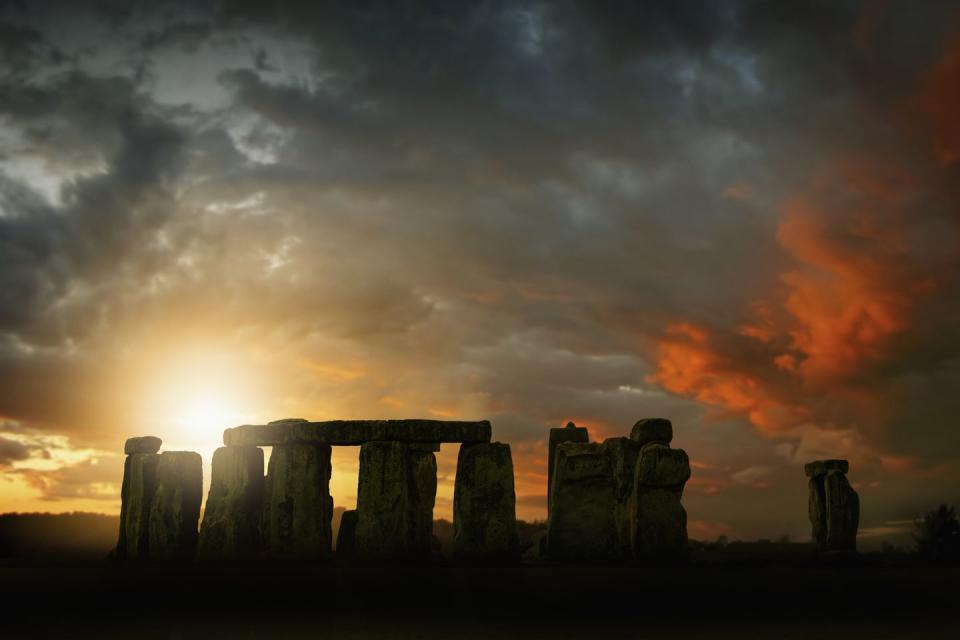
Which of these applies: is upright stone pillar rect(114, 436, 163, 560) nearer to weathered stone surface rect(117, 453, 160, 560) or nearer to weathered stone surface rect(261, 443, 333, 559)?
weathered stone surface rect(117, 453, 160, 560)

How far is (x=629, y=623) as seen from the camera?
937 cm

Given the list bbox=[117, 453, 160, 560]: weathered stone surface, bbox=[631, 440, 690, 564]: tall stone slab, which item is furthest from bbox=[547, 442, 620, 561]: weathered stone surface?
bbox=[117, 453, 160, 560]: weathered stone surface

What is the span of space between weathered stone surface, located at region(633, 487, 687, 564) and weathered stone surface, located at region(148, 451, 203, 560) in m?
8.26

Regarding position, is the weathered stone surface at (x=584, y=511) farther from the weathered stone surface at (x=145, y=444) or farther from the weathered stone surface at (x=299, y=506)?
the weathered stone surface at (x=145, y=444)

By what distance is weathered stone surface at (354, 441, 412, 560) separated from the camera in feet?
49.4

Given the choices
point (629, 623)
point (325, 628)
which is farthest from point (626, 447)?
point (325, 628)

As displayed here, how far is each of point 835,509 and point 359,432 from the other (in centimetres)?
1107

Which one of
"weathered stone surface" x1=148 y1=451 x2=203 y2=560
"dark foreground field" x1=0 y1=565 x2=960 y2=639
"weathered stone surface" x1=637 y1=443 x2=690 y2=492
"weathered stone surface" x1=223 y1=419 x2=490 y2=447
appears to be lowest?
"dark foreground field" x1=0 y1=565 x2=960 y2=639

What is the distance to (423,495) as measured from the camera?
1530 cm

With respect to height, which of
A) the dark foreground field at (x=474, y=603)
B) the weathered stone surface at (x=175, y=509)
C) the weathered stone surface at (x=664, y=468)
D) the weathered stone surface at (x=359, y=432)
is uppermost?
the weathered stone surface at (x=359, y=432)

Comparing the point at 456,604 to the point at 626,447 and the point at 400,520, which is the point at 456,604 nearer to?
the point at 400,520

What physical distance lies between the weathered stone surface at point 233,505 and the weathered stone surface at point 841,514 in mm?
12241

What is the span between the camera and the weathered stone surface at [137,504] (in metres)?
17.2

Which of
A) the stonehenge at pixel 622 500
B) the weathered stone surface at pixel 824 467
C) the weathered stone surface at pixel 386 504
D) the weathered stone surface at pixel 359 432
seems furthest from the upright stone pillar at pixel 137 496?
the weathered stone surface at pixel 824 467
